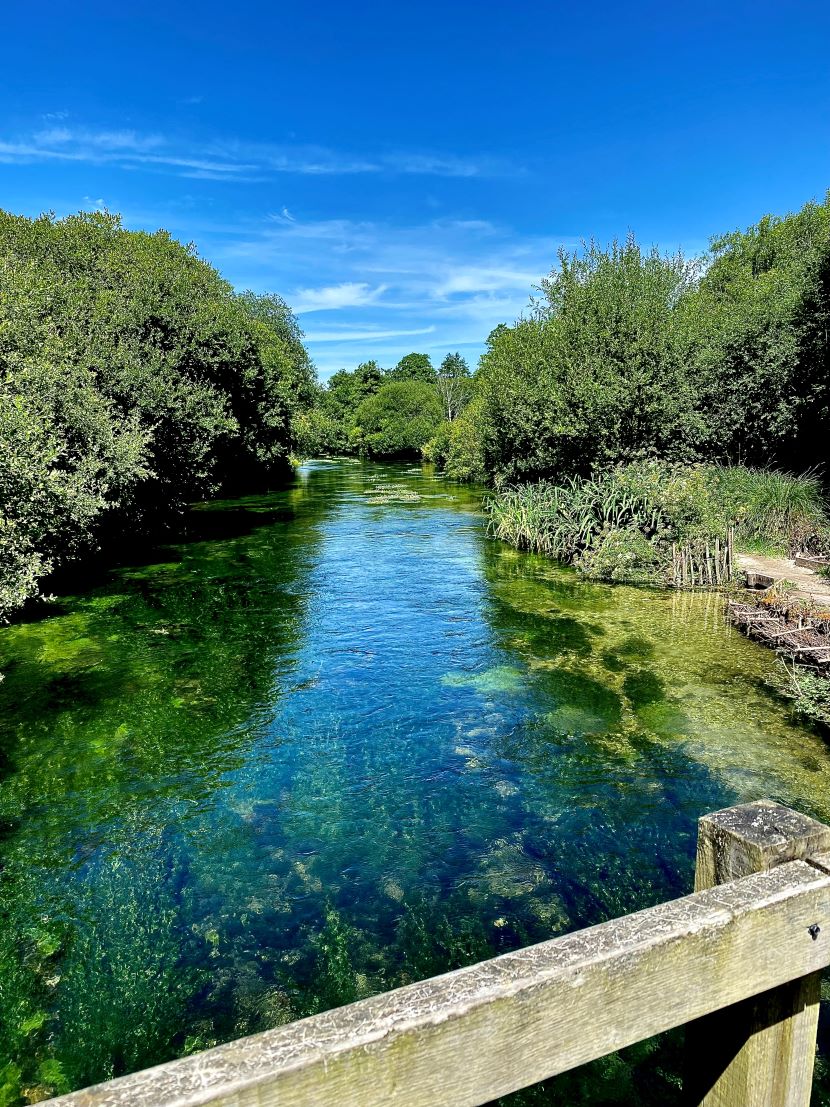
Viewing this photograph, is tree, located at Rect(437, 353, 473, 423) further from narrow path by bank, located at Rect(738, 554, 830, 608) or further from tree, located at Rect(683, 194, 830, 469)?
narrow path by bank, located at Rect(738, 554, 830, 608)

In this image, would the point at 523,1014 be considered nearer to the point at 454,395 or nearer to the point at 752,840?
the point at 752,840

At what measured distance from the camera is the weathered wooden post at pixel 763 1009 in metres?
2.20

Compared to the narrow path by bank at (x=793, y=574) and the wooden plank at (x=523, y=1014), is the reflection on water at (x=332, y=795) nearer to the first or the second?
the narrow path by bank at (x=793, y=574)

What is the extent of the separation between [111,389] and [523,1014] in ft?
71.1

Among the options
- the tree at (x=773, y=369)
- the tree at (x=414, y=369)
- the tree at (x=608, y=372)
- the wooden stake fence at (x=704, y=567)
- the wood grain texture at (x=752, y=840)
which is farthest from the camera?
the tree at (x=414, y=369)

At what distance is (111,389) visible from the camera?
20688 millimetres

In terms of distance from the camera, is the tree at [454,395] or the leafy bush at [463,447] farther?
the tree at [454,395]

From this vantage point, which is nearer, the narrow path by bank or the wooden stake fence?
the narrow path by bank

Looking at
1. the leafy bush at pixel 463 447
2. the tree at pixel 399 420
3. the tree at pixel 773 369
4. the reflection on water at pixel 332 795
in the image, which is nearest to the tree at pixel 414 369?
the tree at pixel 399 420

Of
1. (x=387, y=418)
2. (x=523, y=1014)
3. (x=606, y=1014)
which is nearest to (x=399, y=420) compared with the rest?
(x=387, y=418)

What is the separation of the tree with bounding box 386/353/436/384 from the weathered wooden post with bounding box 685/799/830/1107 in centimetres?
12177

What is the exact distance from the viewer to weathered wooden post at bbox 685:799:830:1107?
2.20 m

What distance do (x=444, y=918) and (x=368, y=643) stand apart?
7.02 metres

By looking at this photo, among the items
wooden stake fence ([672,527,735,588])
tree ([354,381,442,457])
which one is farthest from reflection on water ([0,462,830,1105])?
tree ([354,381,442,457])
